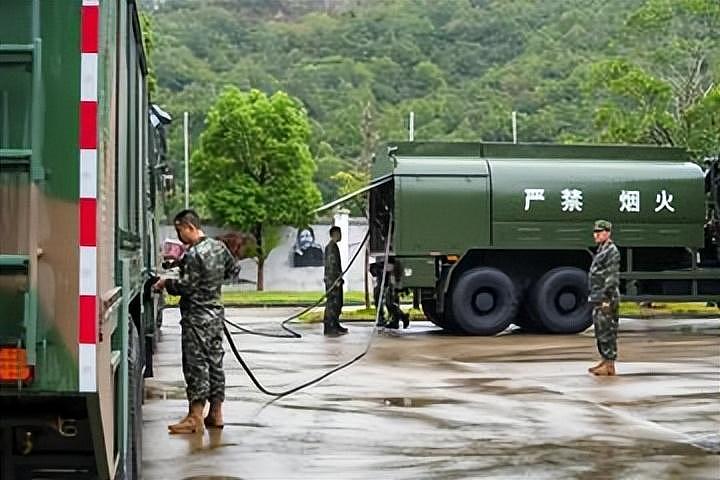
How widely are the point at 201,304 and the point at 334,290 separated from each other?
9.32 meters

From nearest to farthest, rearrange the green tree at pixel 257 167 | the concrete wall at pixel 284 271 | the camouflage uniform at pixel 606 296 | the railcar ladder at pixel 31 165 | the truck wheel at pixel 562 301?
1. the railcar ladder at pixel 31 165
2. the camouflage uniform at pixel 606 296
3. the truck wheel at pixel 562 301
4. the green tree at pixel 257 167
5. the concrete wall at pixel 284 271

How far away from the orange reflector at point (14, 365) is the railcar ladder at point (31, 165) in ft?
0.10

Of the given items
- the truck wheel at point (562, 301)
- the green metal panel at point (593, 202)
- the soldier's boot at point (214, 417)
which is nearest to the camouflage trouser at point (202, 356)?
the soldier's boot at point (214, 417)

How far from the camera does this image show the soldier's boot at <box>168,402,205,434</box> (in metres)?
8.62

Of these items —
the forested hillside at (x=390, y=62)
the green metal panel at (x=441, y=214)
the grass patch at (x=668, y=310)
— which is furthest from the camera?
the forested hillside at (x=390, y=62)

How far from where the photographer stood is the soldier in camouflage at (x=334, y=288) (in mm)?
17734

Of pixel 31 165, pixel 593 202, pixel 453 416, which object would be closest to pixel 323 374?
pixel 453 416

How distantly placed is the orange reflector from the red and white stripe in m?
0.18

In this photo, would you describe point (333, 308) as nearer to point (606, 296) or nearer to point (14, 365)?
point (606, 296)

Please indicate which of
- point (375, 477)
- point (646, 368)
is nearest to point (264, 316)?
point (646, 368)

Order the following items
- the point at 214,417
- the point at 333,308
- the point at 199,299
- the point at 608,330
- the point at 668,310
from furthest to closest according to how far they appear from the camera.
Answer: the point at 668,310, the point at 333,308, the point at 608,330, the point at 214,417, the point at 199,299

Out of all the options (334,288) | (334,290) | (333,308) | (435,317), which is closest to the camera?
(334,288)

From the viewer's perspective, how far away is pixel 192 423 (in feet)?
28.5

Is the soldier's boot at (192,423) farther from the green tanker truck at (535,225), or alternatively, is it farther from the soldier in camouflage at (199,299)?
the green tanker truck at (535,225)
